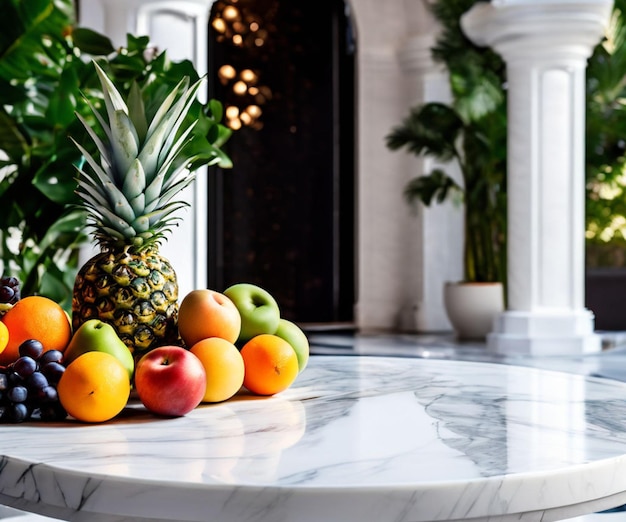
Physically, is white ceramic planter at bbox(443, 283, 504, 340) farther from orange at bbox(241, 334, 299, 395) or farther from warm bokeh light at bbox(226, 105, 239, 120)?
orange at bbox(241, 334, 299, 395)

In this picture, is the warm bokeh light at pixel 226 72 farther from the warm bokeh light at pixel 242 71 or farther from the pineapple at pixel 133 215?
the pineapple at pixel 133 215

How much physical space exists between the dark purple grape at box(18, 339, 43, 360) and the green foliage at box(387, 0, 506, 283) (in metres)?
6.75

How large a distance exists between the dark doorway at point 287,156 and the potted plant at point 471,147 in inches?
75.8

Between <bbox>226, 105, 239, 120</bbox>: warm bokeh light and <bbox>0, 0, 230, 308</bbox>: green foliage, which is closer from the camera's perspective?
<bbox>0, 0, 230, 308</bbox>: green foliage

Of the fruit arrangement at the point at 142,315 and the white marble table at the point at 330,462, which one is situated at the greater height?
the fruit arrangement at the point at 142,315

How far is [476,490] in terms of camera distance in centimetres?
90

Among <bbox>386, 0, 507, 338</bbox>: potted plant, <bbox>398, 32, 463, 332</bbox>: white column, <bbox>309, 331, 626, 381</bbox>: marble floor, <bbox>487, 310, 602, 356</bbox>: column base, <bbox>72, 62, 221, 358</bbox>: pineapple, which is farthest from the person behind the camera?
<bbox>398, 32, 463, 332</bbox>: white column

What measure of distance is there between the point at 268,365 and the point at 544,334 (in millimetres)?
5794

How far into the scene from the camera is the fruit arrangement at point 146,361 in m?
1.22

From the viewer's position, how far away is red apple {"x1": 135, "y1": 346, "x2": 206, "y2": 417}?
4.07 ft

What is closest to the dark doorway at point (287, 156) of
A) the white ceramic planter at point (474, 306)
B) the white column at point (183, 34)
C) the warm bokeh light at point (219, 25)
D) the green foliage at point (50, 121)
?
the warm bokeh light at point (219, 25)

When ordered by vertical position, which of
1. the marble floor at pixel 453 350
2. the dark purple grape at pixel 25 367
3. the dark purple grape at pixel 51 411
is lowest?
the marble floor at pixel 453 350

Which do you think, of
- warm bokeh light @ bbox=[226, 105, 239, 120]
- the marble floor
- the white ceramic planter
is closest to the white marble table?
the marble floor

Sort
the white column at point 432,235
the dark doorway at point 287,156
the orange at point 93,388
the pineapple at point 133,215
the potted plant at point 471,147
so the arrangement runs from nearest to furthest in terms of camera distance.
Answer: the orange at point 93,388
the pineapple at point 133,215
the potted plant at point 471,147
the white column at point 432,235
the dark doorway at point 287,156
